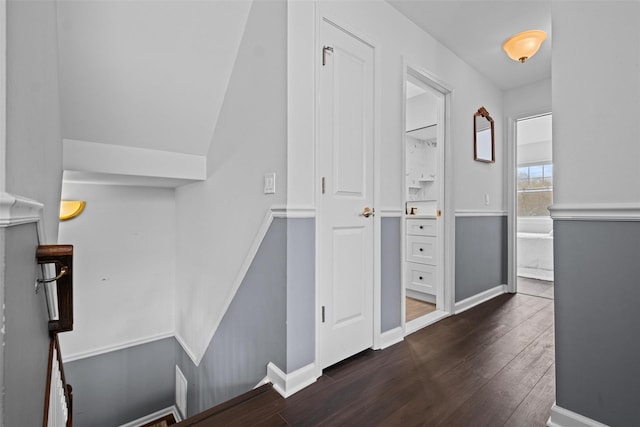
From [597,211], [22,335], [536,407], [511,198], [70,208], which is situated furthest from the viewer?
[511,198]

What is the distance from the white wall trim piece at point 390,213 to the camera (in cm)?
215

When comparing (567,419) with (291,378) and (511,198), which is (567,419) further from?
(511,198)

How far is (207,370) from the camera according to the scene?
2582mm

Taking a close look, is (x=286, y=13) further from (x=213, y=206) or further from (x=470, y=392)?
(x=470, y=392)

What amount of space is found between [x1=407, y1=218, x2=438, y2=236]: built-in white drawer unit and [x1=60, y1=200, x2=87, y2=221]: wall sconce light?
11.5ft

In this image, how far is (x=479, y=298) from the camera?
324cm

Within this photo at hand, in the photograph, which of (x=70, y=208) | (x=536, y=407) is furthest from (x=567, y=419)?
(x=70, y=208)

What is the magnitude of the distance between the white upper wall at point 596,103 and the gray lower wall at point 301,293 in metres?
1.20

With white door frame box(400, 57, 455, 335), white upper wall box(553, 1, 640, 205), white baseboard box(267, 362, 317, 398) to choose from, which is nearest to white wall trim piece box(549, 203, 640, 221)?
white upper wall box(553, 1, 640, 205)

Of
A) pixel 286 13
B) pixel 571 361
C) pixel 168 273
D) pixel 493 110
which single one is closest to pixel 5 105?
pixel 286 13

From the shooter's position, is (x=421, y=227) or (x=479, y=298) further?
(x=421, y=227)

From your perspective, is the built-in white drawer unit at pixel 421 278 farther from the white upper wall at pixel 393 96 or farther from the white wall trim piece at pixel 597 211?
the white wall trim piece at pixel 597 211

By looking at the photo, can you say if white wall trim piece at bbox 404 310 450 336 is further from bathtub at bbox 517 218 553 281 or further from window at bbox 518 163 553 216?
window at bbox 518 163 553 216

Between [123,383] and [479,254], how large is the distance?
409 cm
